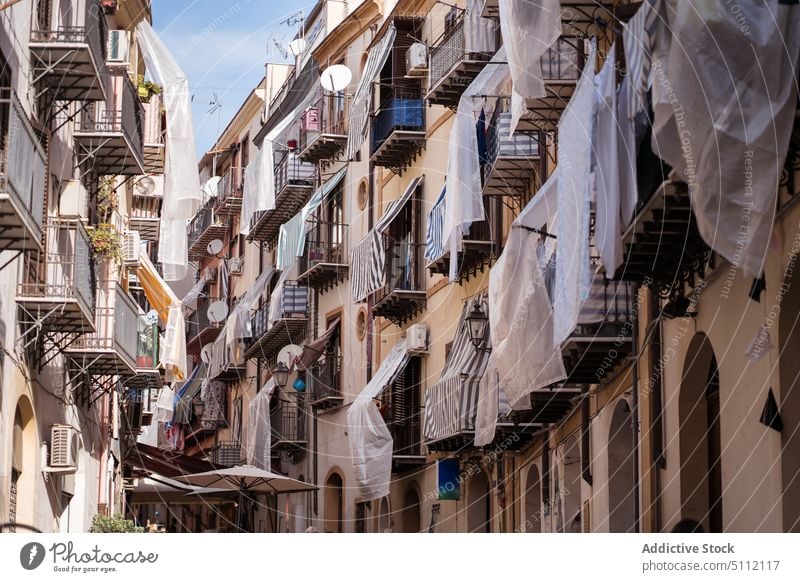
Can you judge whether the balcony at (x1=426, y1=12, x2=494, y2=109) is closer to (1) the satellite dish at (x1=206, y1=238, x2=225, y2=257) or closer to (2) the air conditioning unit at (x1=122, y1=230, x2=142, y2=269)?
(2) the air conditioning unit at (x1=122, y1=230, x2=142, y2=269)

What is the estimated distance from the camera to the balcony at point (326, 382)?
120ft

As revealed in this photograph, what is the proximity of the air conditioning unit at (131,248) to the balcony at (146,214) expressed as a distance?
294cm

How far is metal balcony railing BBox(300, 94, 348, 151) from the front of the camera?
37188mm

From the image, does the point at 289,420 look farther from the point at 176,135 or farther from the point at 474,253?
the point at 176,135

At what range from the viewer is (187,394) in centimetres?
5281

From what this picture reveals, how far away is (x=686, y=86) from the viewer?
13.1m

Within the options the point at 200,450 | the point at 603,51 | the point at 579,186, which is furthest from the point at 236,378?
the point at 579,186

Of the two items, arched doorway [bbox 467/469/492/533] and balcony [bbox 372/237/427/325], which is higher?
balcony [bbox 372/237/427/325]

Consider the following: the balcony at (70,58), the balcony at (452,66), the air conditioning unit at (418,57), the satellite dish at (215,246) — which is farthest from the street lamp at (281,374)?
the balcony at (70,58)

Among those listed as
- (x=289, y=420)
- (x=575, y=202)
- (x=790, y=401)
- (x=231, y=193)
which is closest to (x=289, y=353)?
(x=289, y=420)

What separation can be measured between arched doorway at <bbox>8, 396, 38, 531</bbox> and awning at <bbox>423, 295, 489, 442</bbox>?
6.86 metres

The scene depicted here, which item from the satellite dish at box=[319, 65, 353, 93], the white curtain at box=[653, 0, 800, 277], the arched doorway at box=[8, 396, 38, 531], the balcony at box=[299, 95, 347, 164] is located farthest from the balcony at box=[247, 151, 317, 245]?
the white curtain at box=[653, 0, 800, 277]
